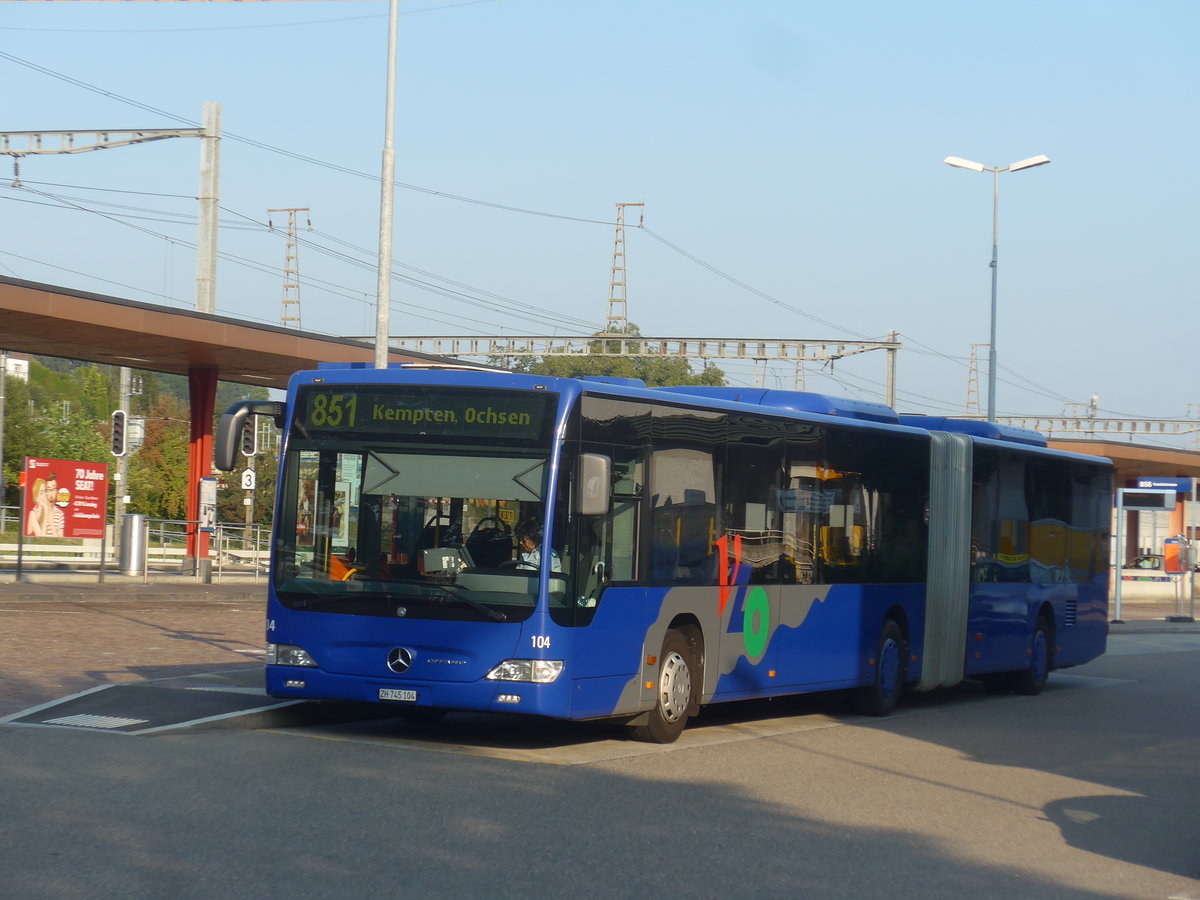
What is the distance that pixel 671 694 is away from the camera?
485 inches

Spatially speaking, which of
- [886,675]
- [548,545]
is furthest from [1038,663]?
[548,545]

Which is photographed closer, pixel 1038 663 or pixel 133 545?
pixel 1038 663

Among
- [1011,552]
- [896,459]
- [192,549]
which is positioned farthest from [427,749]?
[192,549]

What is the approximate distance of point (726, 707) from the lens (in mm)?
16188

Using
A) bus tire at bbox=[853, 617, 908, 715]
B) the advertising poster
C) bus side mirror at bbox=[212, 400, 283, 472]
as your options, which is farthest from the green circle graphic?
the advertising poster

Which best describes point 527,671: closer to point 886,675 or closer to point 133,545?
point 886,675

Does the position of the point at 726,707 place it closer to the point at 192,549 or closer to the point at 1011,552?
the point at 1011,552

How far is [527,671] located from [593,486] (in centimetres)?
141

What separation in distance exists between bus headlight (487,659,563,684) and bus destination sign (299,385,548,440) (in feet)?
5.39

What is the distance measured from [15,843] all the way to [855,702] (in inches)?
405

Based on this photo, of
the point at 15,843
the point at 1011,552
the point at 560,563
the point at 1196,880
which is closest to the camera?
the point at 15,843

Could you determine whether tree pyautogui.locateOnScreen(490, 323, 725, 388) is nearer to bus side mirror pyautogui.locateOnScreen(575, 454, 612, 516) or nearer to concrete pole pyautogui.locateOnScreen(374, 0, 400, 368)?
concrete pole pyautogui.locateOnScreen(374, 0, 400, 368)

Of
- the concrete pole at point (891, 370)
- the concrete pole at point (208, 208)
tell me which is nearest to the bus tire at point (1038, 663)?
the concrete pole at point (208, 208)

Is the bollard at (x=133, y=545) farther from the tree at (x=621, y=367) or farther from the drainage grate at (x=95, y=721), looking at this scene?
the tree at (x=621, y=367)
